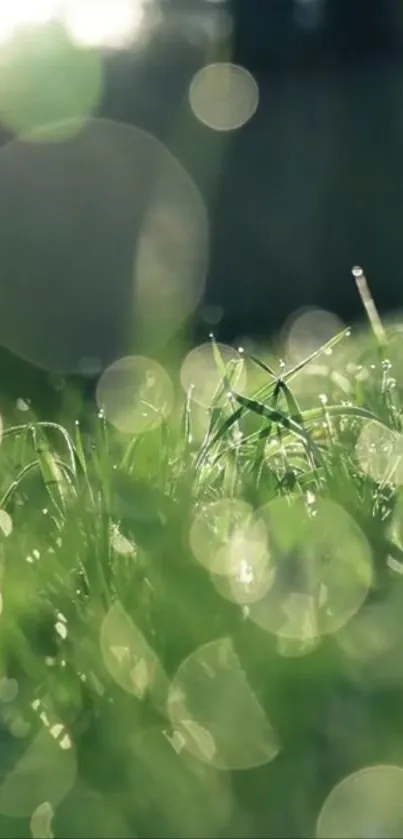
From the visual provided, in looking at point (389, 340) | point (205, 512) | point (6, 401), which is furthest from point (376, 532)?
point (6, 401)

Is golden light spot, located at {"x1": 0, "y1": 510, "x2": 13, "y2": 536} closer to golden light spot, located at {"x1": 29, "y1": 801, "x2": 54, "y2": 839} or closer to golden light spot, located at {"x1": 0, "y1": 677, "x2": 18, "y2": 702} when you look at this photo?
golden light spot, located at {"x1": 0, "y1": 677, "x2": 18, "y2": 702}

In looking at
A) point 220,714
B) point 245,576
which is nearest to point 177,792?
point 220,714

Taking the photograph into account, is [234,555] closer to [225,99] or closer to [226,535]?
[226,535]

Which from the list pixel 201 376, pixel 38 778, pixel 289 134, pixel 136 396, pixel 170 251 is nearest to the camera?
pixel 38 778

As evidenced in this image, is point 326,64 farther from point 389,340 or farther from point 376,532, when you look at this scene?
point 376,532

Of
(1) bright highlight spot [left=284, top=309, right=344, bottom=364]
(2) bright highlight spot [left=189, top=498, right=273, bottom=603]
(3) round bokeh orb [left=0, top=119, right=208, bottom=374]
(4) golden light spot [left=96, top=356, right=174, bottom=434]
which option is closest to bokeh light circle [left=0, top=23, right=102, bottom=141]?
(3) round bokeh orb [left=0, top=119, right=208, bottom=374]
